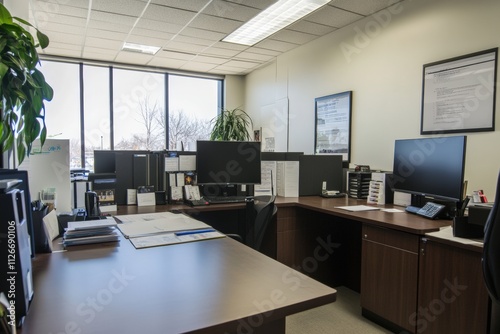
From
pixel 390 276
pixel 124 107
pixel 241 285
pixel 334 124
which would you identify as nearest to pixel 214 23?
pixel 334 124

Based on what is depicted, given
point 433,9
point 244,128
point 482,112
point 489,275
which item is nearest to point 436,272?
point 489,275

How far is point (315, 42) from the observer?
14.6ft

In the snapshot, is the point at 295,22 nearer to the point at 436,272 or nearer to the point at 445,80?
the point at 445,80

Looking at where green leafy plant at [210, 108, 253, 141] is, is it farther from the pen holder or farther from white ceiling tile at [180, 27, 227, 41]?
the pen holder

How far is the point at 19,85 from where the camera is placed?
1149 mm

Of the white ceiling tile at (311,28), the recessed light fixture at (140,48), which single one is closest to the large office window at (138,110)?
the recessed light fixture at (140,48)

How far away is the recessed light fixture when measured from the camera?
4.84 m

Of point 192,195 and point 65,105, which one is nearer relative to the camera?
point 192,195

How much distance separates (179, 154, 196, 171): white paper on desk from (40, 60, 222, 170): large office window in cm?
247

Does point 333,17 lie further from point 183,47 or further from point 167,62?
point 167,62

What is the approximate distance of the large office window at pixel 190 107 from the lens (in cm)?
620

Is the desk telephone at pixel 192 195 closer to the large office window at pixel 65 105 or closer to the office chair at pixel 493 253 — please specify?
the office chair at pixel 493 253

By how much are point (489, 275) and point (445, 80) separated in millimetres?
2175

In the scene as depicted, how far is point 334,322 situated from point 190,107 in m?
4.85
